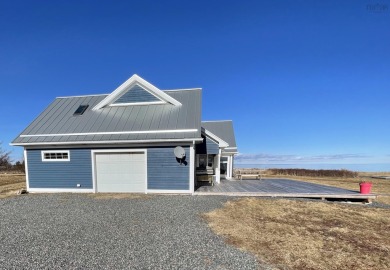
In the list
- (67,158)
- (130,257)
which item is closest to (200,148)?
(67,158)

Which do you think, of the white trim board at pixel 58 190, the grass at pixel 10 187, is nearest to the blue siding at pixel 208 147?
the white trim board at pixel 58 190

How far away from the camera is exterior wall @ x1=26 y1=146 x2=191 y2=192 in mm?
10539

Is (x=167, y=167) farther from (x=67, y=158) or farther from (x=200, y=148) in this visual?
(x=67, y=158)

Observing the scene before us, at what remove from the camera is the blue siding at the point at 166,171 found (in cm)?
1052

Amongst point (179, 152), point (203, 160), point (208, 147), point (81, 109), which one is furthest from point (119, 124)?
point (203, 160)

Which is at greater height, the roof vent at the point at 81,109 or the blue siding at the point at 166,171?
the roof vent at the point at 81,109

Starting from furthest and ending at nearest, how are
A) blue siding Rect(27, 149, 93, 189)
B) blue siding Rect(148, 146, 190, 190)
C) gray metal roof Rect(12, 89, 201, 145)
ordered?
blue siding Rect(27, 149, 93, 189), gray metal roof Rect(12, 89, 201, 145), blue siding Rect(148, 146, 190, 190)

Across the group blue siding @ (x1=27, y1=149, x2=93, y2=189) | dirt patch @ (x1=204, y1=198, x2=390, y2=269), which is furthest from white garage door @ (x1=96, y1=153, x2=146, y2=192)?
dirt patch @ (x1=204, y1=198, x2=390, y2=269)

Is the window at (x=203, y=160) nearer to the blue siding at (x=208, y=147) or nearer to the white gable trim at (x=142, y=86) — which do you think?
the blue siding at (x=208, y=147)

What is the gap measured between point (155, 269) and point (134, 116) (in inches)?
377

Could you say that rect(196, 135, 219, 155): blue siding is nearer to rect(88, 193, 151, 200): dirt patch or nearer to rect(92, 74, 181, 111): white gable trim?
rect(92, 74, 181, 111): white gable trim

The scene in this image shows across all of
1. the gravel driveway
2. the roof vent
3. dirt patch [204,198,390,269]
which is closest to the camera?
the gravel driveway

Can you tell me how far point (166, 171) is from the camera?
10609 mm

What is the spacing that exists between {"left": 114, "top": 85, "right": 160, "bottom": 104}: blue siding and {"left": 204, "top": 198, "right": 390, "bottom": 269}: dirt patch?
797 centimetres
